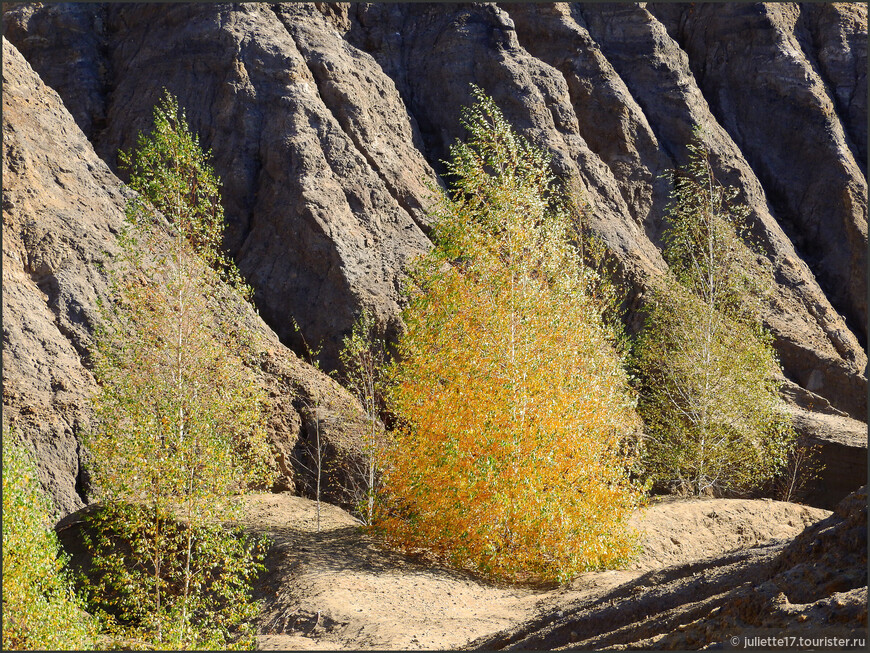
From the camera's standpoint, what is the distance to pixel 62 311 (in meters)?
16.4

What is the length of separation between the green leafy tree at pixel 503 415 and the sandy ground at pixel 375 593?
0.50m

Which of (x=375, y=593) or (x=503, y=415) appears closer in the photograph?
(x=375, y=593)

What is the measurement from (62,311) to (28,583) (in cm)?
949

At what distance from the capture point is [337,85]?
25.6 metres

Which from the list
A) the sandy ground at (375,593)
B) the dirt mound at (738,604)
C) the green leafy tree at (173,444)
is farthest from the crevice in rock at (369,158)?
the dirt mound at (738,604)

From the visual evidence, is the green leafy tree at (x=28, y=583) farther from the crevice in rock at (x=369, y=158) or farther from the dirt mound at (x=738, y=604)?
the crevice in rock at (x=369, y=158)

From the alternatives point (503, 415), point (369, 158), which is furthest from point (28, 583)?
point (369, 158)

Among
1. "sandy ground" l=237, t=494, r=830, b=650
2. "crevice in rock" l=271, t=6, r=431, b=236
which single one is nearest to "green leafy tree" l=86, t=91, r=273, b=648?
"sandy ground" l=237, t=494, r=830, b=650

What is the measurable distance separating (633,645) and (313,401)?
13.7m

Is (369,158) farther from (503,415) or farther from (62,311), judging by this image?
(503,415)

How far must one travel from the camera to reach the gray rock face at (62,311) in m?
14.8

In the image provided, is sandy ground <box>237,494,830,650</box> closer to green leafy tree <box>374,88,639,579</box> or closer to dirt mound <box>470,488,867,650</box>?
green leafy tree <box>374,88,639,579</box>

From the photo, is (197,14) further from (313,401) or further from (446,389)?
(446,389)

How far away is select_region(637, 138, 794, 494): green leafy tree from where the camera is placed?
67.2 ft
